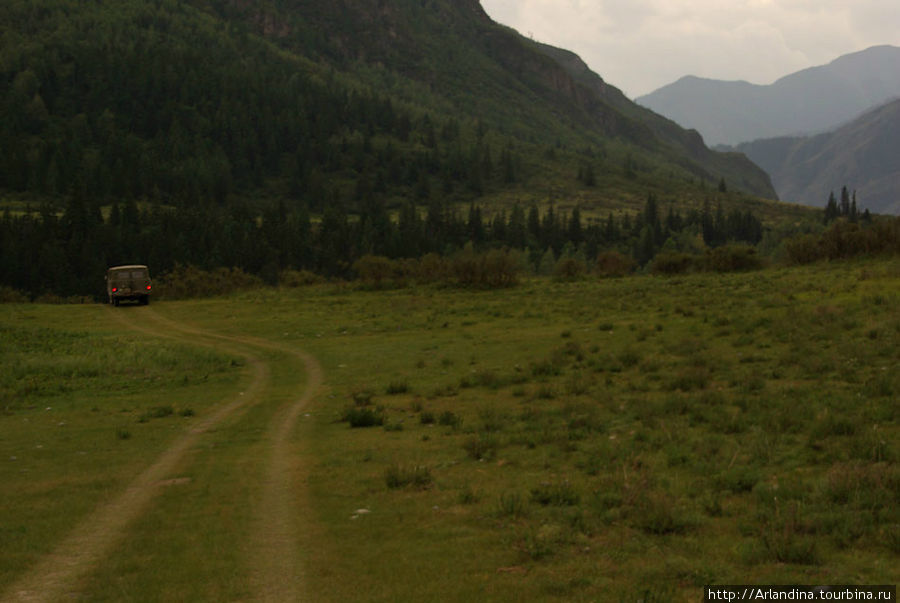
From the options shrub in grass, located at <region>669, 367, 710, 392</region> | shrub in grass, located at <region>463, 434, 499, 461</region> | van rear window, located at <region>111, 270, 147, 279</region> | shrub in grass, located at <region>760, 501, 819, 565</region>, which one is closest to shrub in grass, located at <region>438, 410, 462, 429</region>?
shrub in grass, located at <region>463, 434, 499, 461</region>

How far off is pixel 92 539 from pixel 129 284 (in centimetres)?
5665

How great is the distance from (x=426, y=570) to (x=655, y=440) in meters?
6.31

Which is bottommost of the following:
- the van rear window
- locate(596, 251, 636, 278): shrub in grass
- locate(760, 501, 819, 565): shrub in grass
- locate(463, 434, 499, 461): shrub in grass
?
locate(463, 434, 499, 461): shrub in grass

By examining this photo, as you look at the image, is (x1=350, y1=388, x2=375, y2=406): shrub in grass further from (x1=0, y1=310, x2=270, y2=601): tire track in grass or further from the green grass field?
(x1=0, y1=310, x2=270, y2=601): tire track in grass

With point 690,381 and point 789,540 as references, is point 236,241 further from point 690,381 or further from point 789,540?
point 789,540

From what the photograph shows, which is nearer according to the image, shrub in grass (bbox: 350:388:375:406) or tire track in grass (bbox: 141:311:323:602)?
tire track in grass (bbox: 141:311:323:602)

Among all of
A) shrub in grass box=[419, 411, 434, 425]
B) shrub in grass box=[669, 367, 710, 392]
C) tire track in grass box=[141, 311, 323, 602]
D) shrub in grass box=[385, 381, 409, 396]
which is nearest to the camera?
tire track in grass box=[141, 311, 323, 602]

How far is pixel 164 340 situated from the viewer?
36.3 metres

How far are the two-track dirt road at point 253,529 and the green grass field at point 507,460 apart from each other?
17cm

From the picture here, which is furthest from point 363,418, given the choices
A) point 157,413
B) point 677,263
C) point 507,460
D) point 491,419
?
point 677,263

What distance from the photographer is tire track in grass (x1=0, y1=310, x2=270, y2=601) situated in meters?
7.69

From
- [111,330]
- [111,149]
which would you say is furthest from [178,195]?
[111,330]

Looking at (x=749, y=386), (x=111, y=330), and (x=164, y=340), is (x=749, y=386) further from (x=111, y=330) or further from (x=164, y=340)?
(x=111, y=330)

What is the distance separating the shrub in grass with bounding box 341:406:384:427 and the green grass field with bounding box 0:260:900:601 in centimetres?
8
